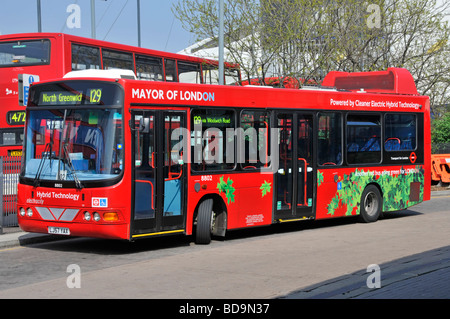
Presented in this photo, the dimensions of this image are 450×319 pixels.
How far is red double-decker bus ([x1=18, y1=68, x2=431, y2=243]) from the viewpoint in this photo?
11656 millimetres

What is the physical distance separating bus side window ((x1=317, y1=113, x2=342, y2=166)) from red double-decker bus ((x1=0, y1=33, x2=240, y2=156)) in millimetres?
5642

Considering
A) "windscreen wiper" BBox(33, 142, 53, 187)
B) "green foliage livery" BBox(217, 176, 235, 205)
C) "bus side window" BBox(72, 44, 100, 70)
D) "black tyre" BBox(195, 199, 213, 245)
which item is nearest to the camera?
"windscreen wiper" BBox(33, 142, 53, 187)

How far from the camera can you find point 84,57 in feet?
56.5

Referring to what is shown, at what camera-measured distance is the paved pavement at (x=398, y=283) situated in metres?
7.90

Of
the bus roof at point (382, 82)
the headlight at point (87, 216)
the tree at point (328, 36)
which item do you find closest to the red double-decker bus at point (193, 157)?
the headlight at point (87, 216)

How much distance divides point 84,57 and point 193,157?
19.3ft

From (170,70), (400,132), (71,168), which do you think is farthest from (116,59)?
(400,132)

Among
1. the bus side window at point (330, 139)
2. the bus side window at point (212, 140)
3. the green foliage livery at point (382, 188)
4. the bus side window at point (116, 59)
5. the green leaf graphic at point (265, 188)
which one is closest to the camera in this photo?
the bus side window at point (212, 140)

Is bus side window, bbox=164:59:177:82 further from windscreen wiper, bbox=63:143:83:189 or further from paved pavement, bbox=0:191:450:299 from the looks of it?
paved pavement, bbox=0:191:450:299

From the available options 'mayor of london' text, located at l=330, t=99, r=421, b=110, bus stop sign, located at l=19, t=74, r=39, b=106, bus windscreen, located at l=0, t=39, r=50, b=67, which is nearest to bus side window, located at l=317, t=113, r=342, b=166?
'mayor of london' text, located at l=330, t=99, r=421, b=110

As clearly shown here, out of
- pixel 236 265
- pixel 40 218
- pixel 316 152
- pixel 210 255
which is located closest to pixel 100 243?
pixel 40 218

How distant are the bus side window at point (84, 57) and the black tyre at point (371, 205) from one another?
23.4 feet

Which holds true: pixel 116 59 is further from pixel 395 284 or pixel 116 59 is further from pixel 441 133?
pixel 441 133

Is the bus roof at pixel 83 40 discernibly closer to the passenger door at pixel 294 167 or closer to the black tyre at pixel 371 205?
the passenger door at pixel 294 167
